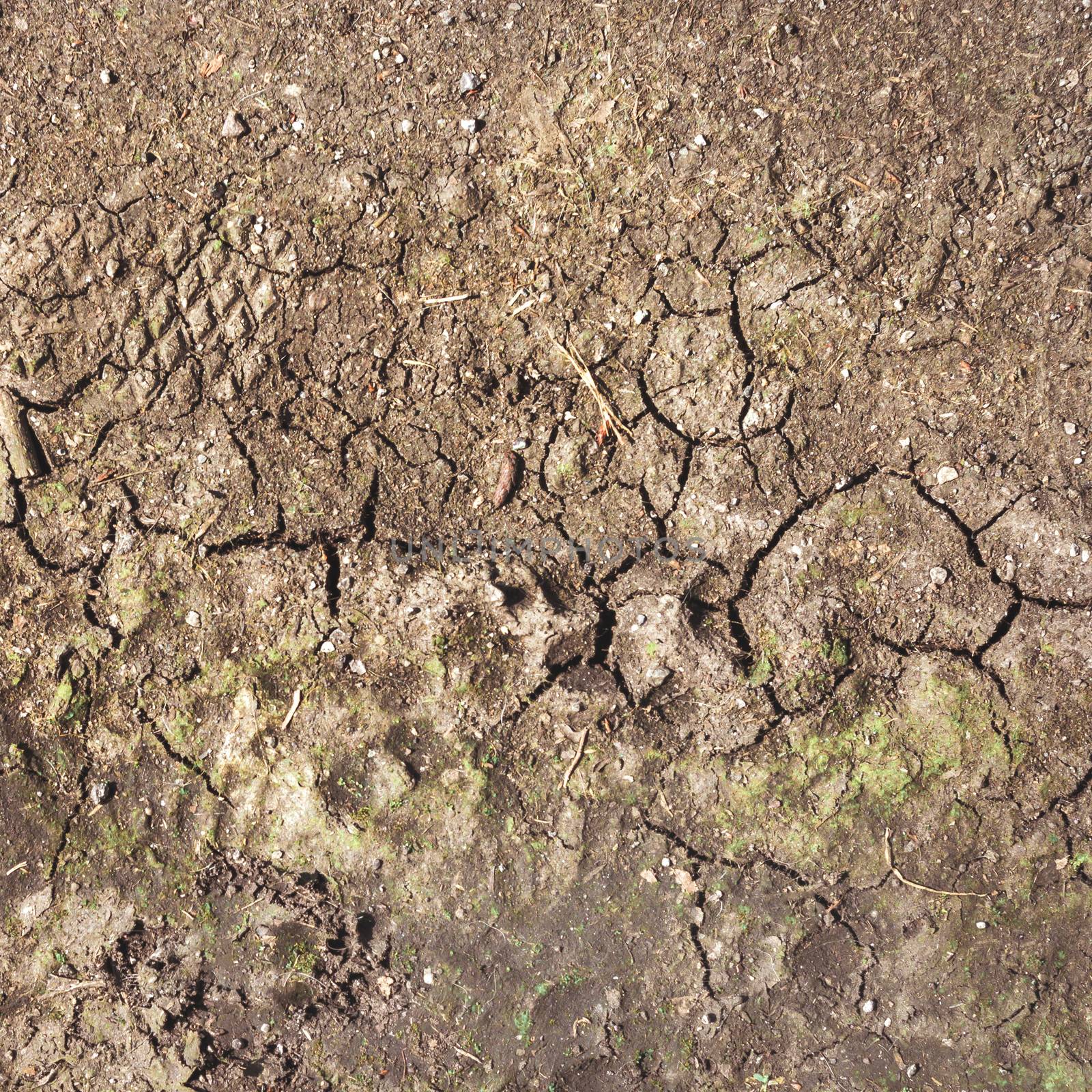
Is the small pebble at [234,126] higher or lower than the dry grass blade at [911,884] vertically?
higher

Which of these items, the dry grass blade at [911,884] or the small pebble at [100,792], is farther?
the small pebble at [100,792]

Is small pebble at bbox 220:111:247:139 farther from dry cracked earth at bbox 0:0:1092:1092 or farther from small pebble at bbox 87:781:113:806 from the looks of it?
small pebble at bbox 87:781:113:806

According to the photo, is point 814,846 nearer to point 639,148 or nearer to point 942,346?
point 942,346

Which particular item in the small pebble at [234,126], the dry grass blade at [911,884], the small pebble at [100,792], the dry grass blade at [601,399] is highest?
the small pebble at [234,126]

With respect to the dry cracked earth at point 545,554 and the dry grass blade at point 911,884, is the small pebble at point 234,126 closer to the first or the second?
the dry cracked earth at point 545,554

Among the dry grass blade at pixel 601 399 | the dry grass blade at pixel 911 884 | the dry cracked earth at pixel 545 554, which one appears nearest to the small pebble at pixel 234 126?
the dry cracked earth at pixel 545 554

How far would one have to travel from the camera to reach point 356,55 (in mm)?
2727

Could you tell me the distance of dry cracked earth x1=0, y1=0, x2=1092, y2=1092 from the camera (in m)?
2.52

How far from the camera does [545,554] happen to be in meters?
2.64

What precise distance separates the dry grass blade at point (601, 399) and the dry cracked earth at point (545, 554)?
19mm

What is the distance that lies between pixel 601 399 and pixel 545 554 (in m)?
0.55

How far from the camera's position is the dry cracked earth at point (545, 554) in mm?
2518

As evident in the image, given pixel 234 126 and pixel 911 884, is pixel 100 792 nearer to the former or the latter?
pixel 234 126

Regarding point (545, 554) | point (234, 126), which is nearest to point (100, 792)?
point (545, 554)
